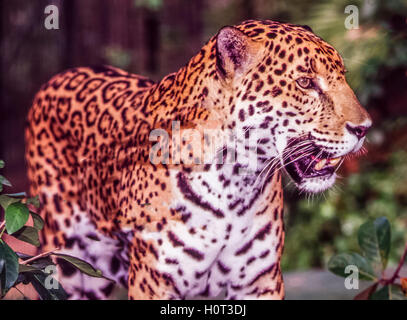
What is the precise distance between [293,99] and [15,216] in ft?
2.31

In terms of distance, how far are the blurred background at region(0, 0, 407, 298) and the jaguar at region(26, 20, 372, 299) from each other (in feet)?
3.03

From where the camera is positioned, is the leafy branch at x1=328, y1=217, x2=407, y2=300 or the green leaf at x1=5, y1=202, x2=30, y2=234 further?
the leafy branch at x1=328, y1=217, x2=407, y2=300

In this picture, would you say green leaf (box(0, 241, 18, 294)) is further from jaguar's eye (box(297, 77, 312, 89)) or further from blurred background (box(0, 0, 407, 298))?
blurred background (box(0, 0, 407, 298))

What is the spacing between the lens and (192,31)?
2.75 m

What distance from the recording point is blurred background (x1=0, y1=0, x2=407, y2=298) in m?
2.88

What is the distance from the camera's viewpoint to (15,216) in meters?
1.39

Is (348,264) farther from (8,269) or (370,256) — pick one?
(8,269)

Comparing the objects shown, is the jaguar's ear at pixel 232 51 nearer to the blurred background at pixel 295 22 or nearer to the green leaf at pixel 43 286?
the green leaf at pixel 43 286

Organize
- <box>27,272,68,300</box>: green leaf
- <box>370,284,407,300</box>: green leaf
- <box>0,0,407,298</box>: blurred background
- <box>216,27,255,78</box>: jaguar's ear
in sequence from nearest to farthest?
<box>216,27,255,78</box>: jaguar's ear
<box>27,272,68,300</box>: green leaf
<box>370,284,407,300</box>: green leaf
<box>0,0,407,298</box>: blurred background

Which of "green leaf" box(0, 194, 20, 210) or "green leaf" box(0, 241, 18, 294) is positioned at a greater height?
"green leaf" box(0, 194, 20, 210)

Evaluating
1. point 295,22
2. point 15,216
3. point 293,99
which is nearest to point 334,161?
point 293,99

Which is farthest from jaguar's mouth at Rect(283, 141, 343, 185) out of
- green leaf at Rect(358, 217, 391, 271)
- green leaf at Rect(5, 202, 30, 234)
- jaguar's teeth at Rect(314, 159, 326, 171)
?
green leaf at Rect(5, 202, 30, 234)
